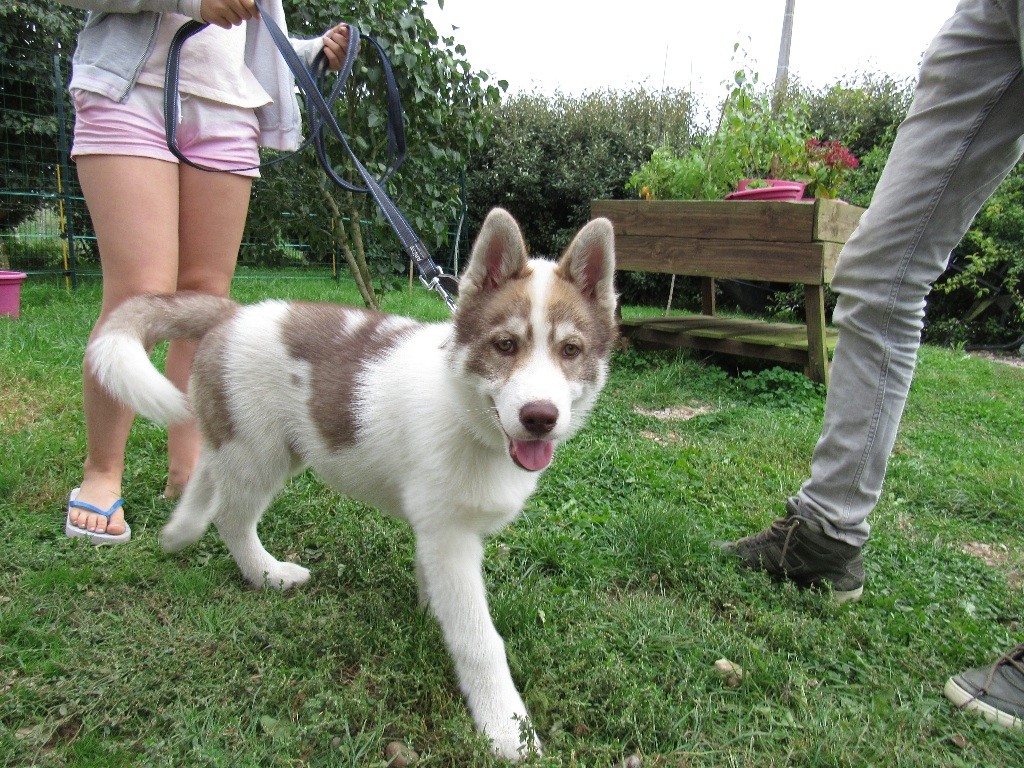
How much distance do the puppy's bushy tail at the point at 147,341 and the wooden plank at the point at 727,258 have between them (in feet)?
11.1

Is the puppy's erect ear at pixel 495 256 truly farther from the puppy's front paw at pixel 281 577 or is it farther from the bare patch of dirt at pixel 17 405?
the bare patch of dirt at pixel 17 405

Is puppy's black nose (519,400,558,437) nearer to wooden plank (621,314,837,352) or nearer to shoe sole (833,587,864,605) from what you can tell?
shoe sole (833,587,864,605)

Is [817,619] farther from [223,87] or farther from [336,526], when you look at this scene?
[223,87]

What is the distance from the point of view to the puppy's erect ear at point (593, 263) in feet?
7.21

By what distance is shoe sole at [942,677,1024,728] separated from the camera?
1969mm

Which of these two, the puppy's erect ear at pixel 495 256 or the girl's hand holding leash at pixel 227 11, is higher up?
the girl's hand holding leash at pixel 227 11

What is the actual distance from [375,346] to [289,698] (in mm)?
1144

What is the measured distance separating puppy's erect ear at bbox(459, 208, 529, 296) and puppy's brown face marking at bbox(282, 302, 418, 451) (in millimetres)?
429

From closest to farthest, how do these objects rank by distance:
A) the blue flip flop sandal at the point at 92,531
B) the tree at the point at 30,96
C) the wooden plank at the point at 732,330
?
the blue flip flop sandal at the point at 92,531, the wooden plank at the point at 732,330, the tree at the point at 30,96

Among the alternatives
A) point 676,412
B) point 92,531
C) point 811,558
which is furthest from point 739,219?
point 92,531

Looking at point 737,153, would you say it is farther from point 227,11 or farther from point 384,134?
point 227,11

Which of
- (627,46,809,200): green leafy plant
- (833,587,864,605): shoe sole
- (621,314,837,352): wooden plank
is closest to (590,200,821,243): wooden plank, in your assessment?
(627,46,809,200): green leafy plant

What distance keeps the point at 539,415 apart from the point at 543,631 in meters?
0.85

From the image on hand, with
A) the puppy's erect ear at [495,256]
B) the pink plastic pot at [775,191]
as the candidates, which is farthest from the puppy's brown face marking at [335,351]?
the pink plastic pot at [775,191]
